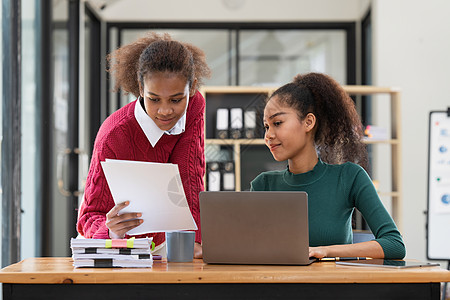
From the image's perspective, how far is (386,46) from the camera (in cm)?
512

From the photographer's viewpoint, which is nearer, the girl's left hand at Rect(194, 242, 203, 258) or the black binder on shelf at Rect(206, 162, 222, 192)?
the girl's left hand at Rect(194, 242, 203, 258)

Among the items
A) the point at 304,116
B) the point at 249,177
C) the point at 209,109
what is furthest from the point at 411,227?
the point at 304,116

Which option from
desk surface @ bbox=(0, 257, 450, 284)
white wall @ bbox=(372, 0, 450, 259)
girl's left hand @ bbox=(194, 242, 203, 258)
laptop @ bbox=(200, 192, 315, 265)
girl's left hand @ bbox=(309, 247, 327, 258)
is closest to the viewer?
desk surface @ bbox=(0, 257, 450, 284)

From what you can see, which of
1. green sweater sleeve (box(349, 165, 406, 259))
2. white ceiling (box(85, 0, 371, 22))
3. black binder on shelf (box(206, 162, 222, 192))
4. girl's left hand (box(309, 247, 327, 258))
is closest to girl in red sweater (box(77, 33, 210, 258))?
girl's left hand (box(309, 247, 327, 258))

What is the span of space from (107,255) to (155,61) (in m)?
0.61

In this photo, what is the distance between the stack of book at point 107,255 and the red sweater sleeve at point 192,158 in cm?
54

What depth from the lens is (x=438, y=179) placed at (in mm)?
4113

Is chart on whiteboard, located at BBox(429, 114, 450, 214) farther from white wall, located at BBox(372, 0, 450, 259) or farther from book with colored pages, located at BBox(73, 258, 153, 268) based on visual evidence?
book with colored pages, located at BBox(73, 258, 153, 268)

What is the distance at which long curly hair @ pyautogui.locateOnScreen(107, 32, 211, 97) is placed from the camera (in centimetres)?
193

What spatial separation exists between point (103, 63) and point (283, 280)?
4.67m

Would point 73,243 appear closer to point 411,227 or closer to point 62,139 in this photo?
point 62,139

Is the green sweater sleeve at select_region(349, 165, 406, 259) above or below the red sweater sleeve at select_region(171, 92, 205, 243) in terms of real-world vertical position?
below

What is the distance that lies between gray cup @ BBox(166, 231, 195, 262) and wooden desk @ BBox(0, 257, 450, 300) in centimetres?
24

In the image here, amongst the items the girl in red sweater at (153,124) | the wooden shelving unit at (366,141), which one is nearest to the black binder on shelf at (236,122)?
the wooden shelving unit at (366,141)
